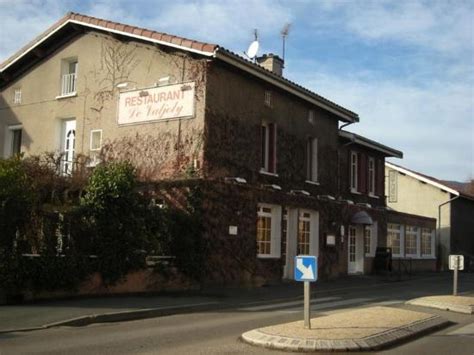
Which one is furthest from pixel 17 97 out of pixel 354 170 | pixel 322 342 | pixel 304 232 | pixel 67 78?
pixel 322 342

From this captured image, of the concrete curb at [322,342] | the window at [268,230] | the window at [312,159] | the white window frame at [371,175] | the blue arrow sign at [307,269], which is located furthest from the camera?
the white window frame at [371,175]

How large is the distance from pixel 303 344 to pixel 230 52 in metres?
11.9

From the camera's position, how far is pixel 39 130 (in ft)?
76.1

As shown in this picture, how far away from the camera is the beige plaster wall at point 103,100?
65.0 ft

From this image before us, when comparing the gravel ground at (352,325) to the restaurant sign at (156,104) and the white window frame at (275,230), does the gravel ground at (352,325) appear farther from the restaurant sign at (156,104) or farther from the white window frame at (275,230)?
the restaurant sign at (156,104)

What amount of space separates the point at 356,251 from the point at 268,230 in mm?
7693

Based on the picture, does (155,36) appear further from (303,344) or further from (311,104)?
(303,344)

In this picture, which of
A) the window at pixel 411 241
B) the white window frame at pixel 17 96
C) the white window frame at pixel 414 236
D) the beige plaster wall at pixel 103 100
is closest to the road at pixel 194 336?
the beige plaster wall at pixel 103 100

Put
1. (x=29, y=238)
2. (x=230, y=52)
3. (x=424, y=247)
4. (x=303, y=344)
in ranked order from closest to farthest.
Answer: (x=303, y=344) → (x=29, y=238) → (x=230, y=52) → (x=424, y=247)

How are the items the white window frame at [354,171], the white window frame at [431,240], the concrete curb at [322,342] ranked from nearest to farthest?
the concrete curb at [322,342] < the white window frame at [354,171] < the white window frame at [431,240]

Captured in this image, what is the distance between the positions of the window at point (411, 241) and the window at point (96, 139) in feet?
60.2

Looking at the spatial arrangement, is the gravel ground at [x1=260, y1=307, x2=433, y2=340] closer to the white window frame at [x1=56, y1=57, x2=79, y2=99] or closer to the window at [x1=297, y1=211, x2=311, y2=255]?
the window at [x1=297, y1=211, x2=311, y2=255]

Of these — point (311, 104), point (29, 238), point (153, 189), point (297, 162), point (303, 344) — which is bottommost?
point (303, 344)

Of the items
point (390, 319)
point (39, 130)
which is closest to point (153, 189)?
point (39, 130)
